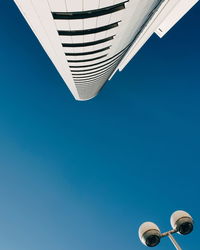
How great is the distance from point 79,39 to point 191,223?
50.9 ft

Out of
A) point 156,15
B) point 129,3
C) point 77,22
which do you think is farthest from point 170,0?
point 77,22

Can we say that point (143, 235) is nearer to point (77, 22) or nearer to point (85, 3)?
point (85, 3)

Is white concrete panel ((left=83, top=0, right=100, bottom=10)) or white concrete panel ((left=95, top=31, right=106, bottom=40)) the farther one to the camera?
white concrete panel ((left=95, top=31, right=106, bottom=40))

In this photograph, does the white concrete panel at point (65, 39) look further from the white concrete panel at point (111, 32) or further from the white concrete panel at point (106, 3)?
the white concrete panel at point (106, 3)

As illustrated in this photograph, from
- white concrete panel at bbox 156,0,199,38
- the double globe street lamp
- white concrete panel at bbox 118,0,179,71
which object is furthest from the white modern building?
white concrete panel at bbox 156,0,199,38

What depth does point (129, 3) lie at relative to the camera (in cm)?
1417

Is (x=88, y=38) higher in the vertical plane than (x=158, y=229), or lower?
higher

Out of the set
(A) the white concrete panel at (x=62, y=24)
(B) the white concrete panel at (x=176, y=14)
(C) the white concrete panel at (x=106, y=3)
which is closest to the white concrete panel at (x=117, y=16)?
(C) the white concrete panel at (x=106, y=3)

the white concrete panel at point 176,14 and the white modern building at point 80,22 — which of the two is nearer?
the white modern building at point 80,22

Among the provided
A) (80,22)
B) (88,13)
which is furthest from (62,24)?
(88,13)

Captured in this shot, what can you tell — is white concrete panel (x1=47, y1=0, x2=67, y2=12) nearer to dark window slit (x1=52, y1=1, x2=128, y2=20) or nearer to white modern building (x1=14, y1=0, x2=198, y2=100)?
white modern building (x1=14, y1=0, x2=198, y2=100)

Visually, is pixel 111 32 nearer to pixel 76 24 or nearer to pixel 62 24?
pixel 76 24

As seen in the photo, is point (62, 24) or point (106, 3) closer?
point (106, 3)

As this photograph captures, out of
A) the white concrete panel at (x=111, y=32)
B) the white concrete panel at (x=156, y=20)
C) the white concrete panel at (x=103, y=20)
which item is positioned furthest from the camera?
the white concrete panel at (x=156, y=20)
